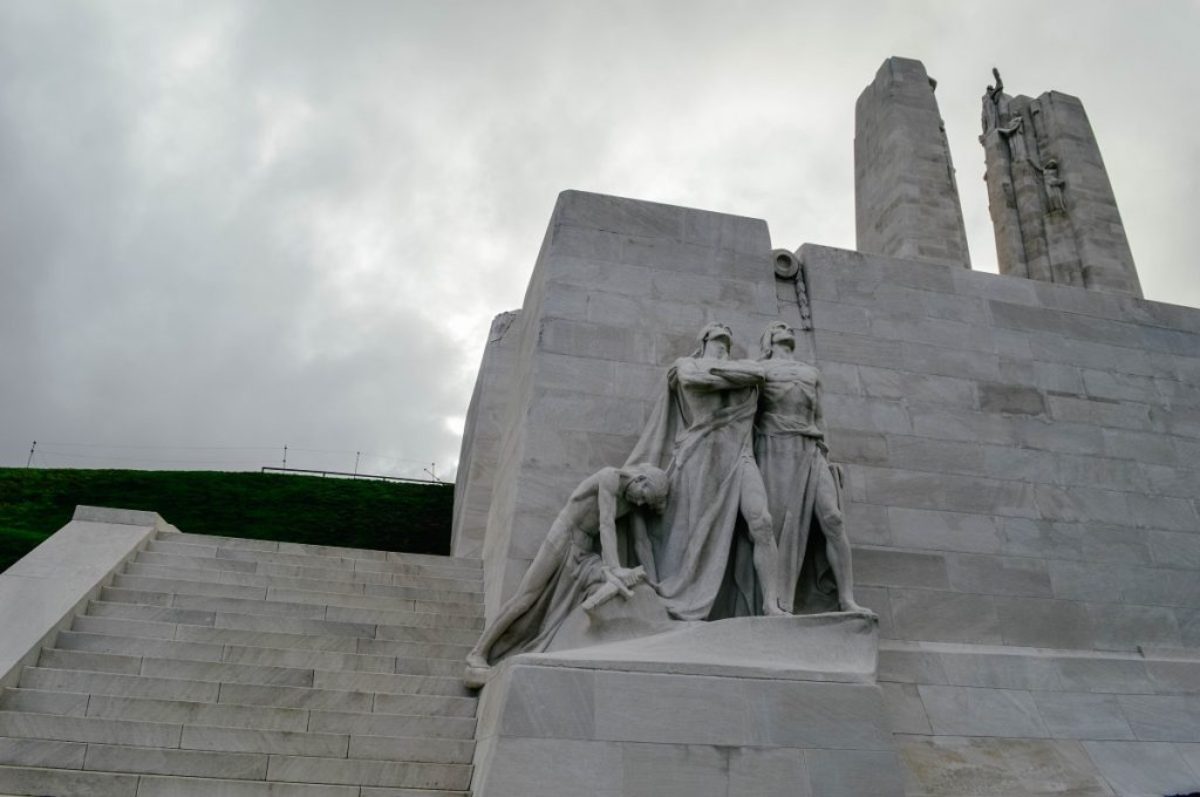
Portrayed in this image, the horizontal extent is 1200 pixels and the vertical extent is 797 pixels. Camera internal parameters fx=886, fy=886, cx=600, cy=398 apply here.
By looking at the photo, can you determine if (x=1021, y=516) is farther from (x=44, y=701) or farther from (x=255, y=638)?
(x=44, y=701)

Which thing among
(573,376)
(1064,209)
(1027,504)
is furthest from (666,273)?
(1064,209)

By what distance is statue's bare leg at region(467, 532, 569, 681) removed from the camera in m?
7.21

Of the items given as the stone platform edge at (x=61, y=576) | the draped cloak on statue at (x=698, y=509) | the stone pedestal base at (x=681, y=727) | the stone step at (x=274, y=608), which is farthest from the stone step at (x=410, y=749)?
the stone platform edge at (x=61, y=576)

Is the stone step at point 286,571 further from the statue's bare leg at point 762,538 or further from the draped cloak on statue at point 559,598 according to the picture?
the statue's bare leg at point 762,538

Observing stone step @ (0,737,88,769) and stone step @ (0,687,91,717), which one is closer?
stone step @ (0,737,88,769)

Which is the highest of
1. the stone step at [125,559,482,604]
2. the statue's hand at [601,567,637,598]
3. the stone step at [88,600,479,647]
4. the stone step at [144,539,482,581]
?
the stone step at [144,539,482,581]

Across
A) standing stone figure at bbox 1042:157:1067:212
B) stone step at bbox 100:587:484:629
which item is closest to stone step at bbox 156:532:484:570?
stone step at bbox 100:587:484:629

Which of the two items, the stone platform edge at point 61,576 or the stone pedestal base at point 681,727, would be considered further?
the stone platform edge at point 61,576

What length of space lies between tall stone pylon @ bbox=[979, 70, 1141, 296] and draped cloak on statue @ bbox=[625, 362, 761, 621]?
8.54m

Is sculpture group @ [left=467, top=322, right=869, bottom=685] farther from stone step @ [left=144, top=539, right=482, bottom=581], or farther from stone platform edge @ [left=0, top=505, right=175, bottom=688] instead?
stone platform edge @ [left=0, top=505, right=175, bottom=688]

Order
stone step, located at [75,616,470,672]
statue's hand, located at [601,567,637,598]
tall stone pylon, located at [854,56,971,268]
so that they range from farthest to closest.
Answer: tall stone pylon, located at [854,56,971,268], stone step, located at [75,616,470,672], statue's hand, located at [601,567,637,598]

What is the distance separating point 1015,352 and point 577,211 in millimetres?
5765

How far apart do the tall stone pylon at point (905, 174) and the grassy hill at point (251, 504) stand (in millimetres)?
9683

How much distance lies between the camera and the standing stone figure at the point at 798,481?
7.83 m
